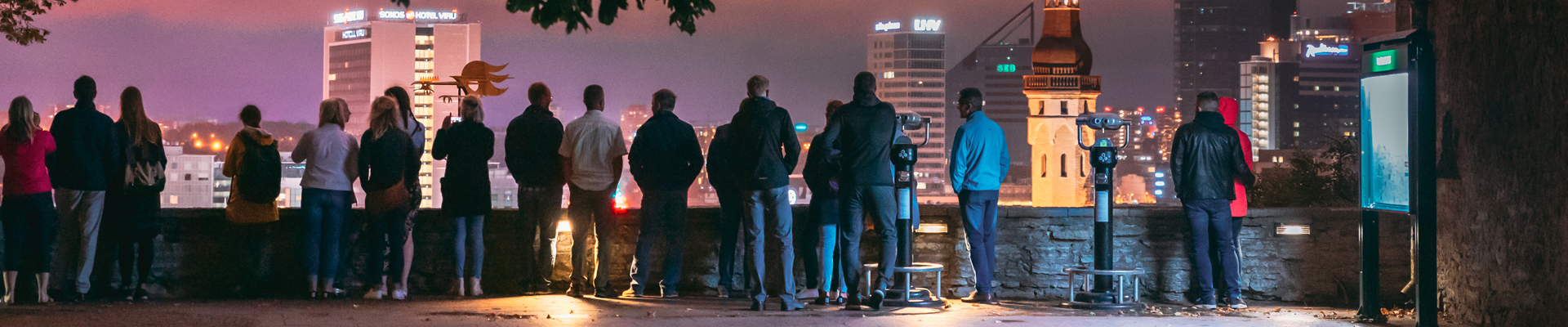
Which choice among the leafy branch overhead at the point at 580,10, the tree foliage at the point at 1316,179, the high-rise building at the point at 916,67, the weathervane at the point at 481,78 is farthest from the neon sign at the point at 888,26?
the leafy branch overhead at the point at 580,10

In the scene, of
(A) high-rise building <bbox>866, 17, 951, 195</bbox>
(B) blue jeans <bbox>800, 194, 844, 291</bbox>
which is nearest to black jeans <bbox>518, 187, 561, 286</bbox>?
(B) blue jeans <bbox>800, 194, 844, 291</bbox>

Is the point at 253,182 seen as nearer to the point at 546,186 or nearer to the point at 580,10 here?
the point at 546,186

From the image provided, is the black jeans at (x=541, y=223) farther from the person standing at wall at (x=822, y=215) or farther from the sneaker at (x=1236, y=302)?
the sneaker at (x=1236, y=302)

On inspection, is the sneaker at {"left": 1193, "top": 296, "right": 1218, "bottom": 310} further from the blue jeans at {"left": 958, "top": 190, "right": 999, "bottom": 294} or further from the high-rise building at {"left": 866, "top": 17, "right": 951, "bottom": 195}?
the high-rise building at {"left": 866, "top": 17, "right": 951, "bottom": 195}

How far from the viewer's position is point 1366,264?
6605 millimetres

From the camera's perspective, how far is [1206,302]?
757cm

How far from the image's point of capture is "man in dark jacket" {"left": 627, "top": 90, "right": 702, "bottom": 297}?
7.52 metres

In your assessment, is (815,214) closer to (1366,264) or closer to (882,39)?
(1366,264)

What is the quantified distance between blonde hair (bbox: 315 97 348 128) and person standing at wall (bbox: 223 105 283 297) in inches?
13.5

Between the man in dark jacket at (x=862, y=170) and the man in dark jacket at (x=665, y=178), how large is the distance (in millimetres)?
997

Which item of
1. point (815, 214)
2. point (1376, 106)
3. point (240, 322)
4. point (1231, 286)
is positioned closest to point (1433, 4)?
point (1376, 106)

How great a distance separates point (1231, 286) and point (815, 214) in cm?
256

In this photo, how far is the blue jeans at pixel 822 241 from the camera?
7238 millimetres

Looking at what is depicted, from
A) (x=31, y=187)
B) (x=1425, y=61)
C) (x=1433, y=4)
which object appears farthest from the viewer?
(x=31, y=187)
